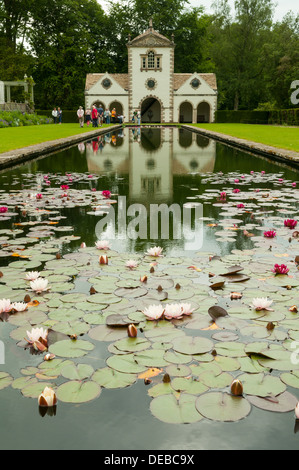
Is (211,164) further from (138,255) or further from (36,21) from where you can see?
(36,21)

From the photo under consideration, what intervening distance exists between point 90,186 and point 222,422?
6.66 metres

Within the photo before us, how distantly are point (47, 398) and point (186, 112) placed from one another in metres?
57.3

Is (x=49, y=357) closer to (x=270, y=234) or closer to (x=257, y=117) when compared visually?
(x=270, y=234)

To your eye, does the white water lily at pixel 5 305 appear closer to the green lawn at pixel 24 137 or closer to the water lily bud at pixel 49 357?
the water lily bud at pixel 49 357

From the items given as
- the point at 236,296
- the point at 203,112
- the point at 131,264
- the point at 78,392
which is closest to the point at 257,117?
the point at 203,112

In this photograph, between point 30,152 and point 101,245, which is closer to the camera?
point 101,245

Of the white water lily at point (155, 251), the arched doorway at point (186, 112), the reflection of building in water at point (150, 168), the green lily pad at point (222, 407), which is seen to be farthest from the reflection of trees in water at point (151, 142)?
the arched doorway at point (186, 112)

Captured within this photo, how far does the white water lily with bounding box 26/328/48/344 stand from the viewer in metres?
2.35

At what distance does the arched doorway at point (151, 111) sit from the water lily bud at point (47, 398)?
5637 centimetres

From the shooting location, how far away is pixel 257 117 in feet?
165

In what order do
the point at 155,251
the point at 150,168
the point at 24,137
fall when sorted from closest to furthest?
the point at 155,251
the point at 150,168
the point at 24,137

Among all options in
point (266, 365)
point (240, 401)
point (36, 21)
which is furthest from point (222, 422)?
point (36, 21)

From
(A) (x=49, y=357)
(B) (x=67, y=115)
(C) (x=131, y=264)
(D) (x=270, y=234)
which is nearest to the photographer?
(A) (x=49, y=357)

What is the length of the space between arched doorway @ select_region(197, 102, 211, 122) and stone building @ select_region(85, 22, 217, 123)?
1.72 m
